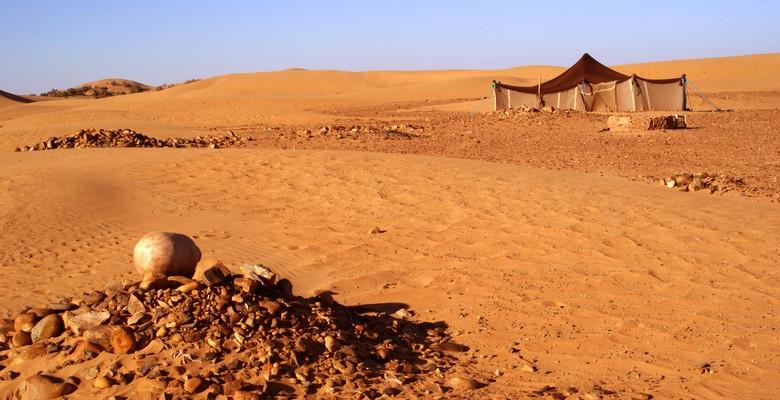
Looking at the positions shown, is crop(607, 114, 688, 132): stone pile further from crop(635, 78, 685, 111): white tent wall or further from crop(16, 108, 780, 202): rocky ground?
crop(635, 78, 685, 111): white tent wall

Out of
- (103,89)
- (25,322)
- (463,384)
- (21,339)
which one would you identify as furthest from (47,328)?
(103,89)

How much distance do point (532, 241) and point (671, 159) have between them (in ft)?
23.6

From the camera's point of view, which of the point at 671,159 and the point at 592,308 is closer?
the point at 592,308

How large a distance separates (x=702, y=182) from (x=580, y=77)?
1580 cm

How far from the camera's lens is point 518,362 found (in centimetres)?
537

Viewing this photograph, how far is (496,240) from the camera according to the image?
27.6 feet

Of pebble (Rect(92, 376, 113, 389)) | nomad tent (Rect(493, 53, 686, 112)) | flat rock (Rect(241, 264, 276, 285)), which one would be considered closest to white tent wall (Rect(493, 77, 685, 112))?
nomad tent (Rect(493, 53, 686, 112))

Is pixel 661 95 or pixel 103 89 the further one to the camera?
pixel 103 89

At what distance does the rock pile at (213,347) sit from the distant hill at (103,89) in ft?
194

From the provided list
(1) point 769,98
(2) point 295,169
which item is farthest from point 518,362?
(1) point 769,98

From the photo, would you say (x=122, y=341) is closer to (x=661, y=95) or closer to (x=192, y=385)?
(x=192, y=385)

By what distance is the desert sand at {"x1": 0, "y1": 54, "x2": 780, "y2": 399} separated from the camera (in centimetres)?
556

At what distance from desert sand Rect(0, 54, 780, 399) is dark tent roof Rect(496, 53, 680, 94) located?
378 inches

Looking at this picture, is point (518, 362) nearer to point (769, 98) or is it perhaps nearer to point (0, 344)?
point (0, 344)
